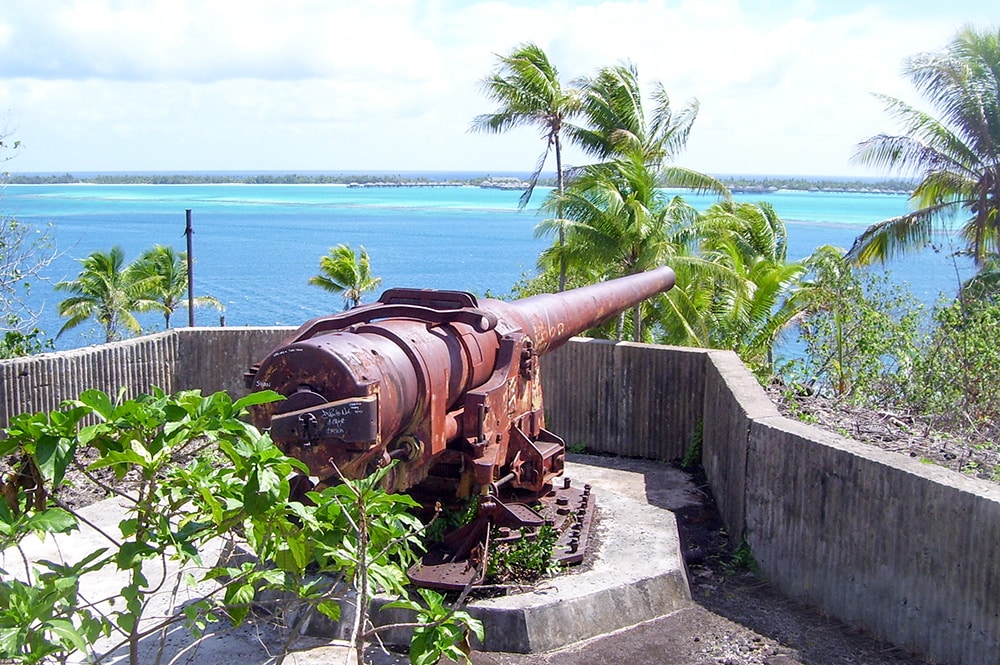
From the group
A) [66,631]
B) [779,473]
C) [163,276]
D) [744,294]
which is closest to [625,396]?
[779,473]

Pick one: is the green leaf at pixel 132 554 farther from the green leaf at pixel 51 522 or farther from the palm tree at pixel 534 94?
the palm tree at pixel 534 94

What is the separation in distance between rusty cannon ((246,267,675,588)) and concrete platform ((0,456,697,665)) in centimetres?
25

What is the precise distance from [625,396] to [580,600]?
4597mm

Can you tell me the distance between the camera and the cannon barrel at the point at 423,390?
14.6 feet

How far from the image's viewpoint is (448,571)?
18.7 feet

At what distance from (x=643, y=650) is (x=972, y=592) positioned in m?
1.80

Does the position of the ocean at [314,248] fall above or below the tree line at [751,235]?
below

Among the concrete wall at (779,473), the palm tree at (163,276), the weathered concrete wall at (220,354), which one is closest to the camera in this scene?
the concrete wall at (779,473)

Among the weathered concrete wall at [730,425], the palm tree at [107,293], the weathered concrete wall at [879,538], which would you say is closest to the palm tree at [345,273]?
the palm tree at [107,293]

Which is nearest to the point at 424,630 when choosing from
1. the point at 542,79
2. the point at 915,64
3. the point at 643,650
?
the point at 643,650

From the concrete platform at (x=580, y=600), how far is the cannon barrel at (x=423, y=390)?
27.7 inches

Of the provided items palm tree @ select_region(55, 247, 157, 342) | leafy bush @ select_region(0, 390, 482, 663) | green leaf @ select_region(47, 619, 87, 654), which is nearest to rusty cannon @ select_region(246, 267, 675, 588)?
leafy bush @ select_region(0, 390, 482, 663)

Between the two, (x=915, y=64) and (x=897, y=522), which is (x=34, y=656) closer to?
(x=897, y=522)

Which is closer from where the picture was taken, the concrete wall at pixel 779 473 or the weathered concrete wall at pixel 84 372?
the concrete wall at pixel 779 473
